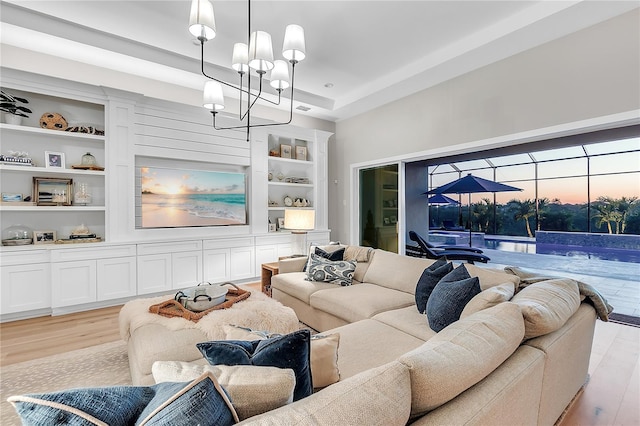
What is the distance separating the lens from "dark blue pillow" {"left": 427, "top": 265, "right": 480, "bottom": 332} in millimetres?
1864

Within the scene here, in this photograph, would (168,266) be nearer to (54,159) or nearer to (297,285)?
(54,159)

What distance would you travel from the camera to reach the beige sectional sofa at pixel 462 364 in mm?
788

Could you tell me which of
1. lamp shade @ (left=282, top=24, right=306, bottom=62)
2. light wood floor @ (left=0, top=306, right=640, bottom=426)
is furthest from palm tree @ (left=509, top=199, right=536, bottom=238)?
lamp shade @ (left=282, top=24, right=306, bottom=62)

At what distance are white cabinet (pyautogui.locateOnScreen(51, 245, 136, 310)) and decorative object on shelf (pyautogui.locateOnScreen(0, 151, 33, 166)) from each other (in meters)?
1.06

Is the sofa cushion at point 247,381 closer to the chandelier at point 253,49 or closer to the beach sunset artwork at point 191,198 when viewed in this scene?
the chandelier at point 253,49

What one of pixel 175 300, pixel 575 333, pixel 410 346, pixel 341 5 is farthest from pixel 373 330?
pixel 341 5

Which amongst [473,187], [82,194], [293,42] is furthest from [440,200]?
[82,194]

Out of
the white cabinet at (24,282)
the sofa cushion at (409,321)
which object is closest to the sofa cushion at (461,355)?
the sofa cushion at (409,321)

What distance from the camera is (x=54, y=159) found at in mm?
3666

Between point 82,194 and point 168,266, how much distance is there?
1.38m

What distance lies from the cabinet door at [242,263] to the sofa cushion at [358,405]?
4155 mm

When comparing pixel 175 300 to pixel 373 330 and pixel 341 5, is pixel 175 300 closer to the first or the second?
pixel 373 330

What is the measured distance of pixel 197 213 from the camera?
4680 millimetres

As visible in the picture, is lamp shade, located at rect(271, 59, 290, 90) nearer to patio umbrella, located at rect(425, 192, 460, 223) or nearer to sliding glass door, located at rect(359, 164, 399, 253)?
sliding glass door, located at rect(359, 164, 399, 253)
